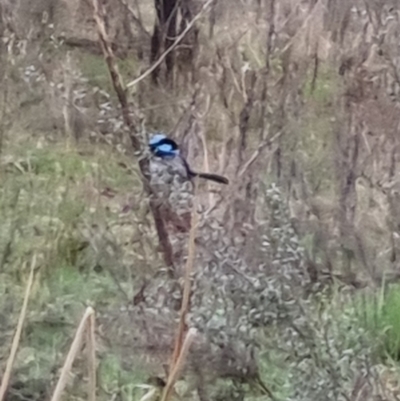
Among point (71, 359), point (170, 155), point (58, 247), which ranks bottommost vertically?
point (58, 247)

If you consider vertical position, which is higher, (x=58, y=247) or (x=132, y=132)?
(x=132, y=132)

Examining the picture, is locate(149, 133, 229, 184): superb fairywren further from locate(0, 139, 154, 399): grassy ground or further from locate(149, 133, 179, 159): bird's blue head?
locate(0, 139, 154, 399): grassy ground

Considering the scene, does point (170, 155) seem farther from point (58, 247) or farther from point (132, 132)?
point (58, 247)

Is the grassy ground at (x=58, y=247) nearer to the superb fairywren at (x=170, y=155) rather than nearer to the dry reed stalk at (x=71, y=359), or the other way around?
the superb fairywren at (x=170, y=155)

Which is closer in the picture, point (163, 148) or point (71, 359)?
point (71, 359)

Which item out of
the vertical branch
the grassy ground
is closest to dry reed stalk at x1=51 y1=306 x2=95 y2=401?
the grassy ground

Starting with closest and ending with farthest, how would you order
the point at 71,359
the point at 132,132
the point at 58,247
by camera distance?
the point at 71,359, the point at 132,132, the point at 58,247

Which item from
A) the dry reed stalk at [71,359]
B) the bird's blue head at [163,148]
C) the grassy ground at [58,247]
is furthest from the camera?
Answer: the bird's blue head at [163,148]

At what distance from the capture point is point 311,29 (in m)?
3.24

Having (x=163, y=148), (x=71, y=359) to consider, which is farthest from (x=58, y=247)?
(x=71, y=359)

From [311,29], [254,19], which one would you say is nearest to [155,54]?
[254,19]

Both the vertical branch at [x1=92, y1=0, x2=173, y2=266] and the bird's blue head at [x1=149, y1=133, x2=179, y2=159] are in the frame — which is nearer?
the vertical branch at [x1=92, y1=0, x2=173, y2=266]

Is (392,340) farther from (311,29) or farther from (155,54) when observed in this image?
(155,54)

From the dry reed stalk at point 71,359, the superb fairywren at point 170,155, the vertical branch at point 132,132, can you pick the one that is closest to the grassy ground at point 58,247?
the vertical branch at point 132,132
